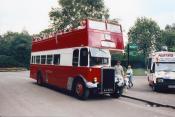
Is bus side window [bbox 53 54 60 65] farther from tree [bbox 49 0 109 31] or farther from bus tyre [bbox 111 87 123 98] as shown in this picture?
tree [bbox 49 0 109 31]

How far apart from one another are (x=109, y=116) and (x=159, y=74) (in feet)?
32.0

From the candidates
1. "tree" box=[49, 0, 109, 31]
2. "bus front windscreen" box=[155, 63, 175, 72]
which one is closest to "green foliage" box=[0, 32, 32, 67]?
"tree" box=[49, 0, 109, 31]

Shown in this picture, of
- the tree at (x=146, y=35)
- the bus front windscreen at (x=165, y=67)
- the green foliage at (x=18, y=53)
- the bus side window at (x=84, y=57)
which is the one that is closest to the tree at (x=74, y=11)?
the green foliage at (x=18, y=53)

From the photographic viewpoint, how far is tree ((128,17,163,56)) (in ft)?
238

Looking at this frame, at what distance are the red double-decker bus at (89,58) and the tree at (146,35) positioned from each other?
55245 millimetres

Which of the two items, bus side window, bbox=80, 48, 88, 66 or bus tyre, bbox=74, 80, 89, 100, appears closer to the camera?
bus tyre, bbox=74, 80, 89, 100

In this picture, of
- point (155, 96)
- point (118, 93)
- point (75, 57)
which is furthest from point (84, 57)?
point (155, 96)

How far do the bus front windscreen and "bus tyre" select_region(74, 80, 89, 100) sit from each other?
274 inches

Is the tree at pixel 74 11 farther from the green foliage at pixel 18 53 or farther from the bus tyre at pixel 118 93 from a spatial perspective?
the bus tyre at pixel 118 93

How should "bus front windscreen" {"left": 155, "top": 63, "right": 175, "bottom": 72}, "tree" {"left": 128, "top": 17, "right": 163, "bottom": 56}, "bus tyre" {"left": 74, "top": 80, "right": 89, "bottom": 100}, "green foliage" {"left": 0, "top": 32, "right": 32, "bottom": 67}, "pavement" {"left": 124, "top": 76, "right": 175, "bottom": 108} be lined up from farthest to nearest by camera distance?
"tree" {"left": 128, "top": 17, "right": 163, "bottom": 56}
"green foliage" {"left": 0, "top": 32, "right": 32, "bottom": 67}
"bus front windscreen" {"left": 155, "top": 63, "right": 175, "bottom": 72}
"bus tyre" {"left": 74, "top": 80, "right": 89, "bottom": 100}
"pavement" {"left": 124, "top": 76, "right": 175, "bottom": 108}

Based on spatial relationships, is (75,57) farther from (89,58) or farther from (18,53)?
(18,53)

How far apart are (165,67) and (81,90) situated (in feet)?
25.3

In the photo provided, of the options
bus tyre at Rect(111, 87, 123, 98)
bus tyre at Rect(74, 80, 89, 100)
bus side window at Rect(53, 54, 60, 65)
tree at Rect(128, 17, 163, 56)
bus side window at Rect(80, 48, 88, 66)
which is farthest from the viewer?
tree at Rect(128, 17, 163, 56)

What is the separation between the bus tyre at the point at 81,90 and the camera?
15.1m
